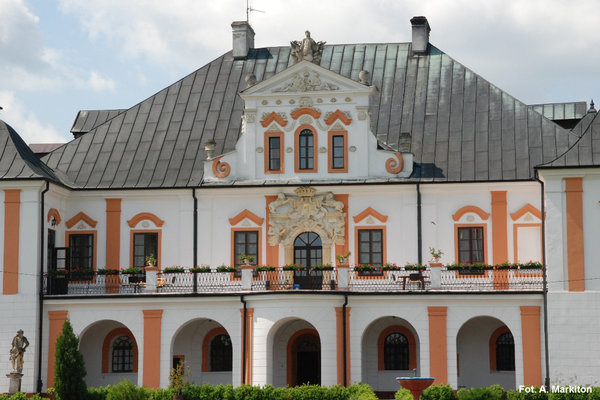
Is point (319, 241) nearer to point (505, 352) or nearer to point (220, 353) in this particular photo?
point (220, 353)

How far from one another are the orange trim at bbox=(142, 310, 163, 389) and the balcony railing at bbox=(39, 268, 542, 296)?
939mm

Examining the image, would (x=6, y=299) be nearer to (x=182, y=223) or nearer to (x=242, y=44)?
(x=182, y=223)

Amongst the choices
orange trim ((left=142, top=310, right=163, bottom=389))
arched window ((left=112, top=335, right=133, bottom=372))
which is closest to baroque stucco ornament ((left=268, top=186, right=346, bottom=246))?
orange trim ((left=142, top=310, right=163, bottom=389))

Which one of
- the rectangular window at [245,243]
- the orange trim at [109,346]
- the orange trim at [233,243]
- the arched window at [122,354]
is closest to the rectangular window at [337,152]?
the orange trim at [233,243]

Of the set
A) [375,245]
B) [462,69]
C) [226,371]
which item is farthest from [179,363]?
[462,69]

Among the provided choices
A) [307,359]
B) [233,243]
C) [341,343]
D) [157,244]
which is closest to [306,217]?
[233,243]

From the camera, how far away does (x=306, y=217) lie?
38.2 meters

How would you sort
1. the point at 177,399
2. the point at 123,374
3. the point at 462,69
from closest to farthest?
the point at 177,399, the point at 123,374, the point at 462,69

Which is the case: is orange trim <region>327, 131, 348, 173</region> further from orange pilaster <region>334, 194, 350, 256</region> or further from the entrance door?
the entrance door

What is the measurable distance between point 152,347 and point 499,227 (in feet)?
40.1

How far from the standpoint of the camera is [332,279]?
36.1 m

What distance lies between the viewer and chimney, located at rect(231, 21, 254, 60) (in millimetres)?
43781

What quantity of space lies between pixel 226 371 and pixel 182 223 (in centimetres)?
538

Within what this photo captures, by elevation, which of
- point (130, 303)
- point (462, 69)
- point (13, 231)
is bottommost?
point (130, 303)
